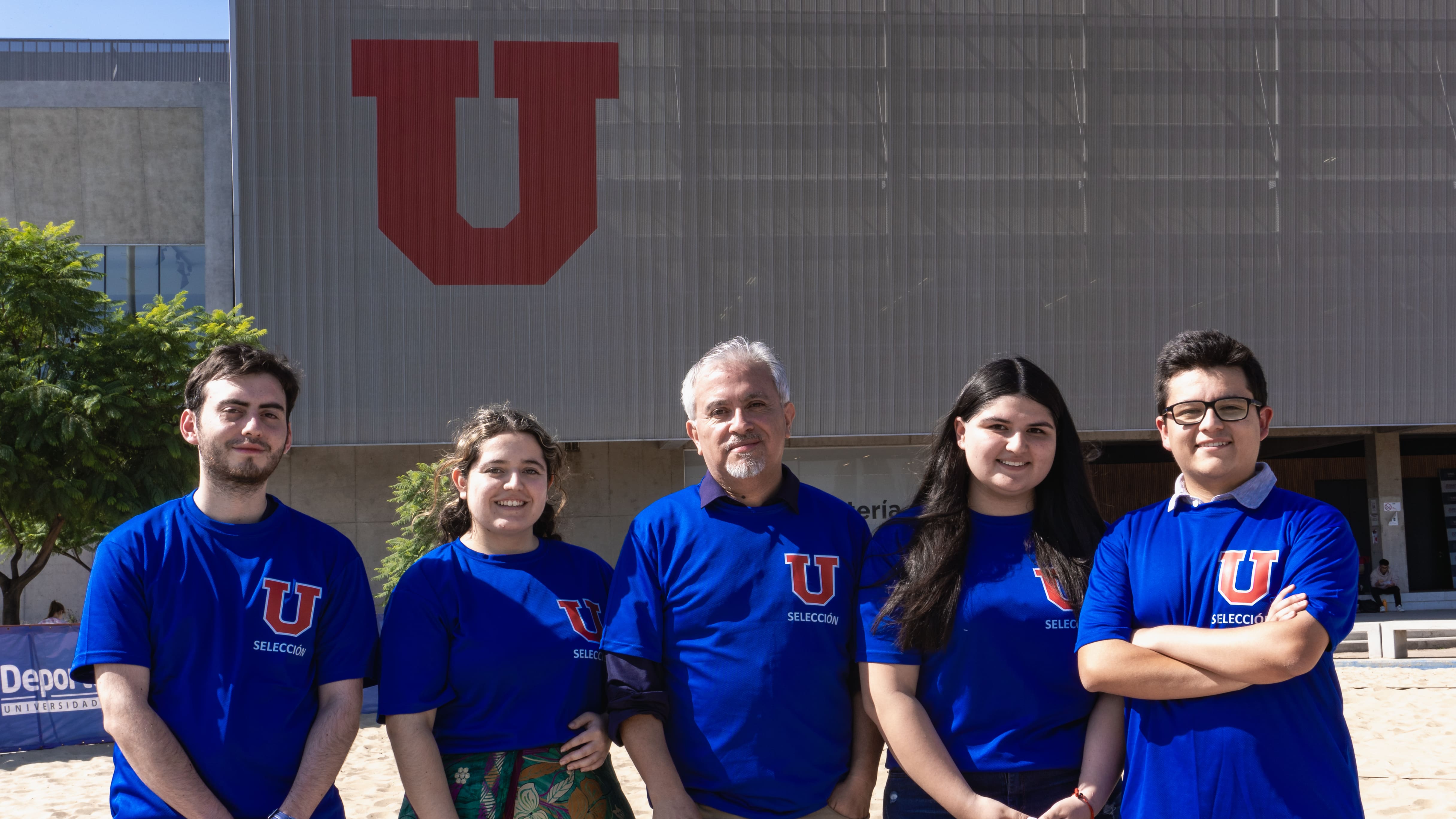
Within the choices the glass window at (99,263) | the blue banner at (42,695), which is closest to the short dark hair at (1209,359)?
the blue banner at (42,695)

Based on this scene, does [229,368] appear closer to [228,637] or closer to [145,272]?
[228,637]

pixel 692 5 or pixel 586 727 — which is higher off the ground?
pixel 692 5

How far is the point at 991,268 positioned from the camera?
74.7 feet

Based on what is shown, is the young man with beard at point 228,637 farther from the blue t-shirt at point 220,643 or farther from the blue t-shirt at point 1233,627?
the blue t-shirt at point 1233,627

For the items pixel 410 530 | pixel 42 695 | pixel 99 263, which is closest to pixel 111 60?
pixel 99 263

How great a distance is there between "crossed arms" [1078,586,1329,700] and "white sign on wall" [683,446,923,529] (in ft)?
69.0

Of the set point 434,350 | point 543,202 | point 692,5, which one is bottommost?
point 434,350

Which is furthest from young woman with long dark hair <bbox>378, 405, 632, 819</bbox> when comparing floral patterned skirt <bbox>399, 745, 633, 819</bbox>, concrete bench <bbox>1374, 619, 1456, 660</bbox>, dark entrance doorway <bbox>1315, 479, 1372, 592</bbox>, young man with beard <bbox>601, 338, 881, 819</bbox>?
dark entrance doorway <bbox>1315, 479, 1372, 592</bbox>

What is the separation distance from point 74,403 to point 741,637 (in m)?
12.7

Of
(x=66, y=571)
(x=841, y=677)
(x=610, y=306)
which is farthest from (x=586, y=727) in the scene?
(x=66, y=571)

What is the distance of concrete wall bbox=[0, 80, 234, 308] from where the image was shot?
23594 mm

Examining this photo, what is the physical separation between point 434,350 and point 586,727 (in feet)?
62.9

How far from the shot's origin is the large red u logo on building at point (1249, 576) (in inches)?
115

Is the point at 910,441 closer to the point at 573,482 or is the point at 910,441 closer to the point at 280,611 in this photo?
the point at 573,482
